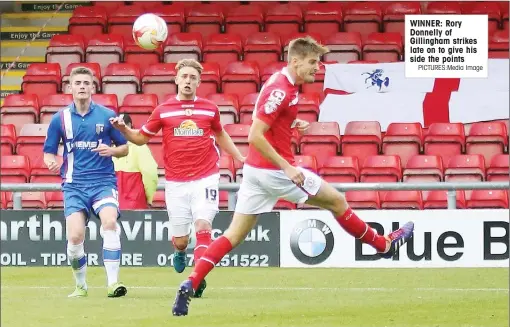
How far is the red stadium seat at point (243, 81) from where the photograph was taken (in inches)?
741

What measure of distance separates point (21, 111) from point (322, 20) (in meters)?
5.13

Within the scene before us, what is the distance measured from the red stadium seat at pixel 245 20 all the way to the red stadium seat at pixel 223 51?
51cm

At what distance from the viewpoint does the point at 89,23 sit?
20875 mm

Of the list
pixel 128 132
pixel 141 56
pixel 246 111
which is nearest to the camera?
pixel 128 132

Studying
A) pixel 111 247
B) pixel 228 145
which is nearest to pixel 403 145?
pixel 228 145

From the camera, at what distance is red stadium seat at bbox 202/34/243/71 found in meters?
19.7

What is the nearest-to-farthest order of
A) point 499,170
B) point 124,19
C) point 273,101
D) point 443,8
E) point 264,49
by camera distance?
point 273,101, point 499,170, point 264,49, point 443,8, point 124,19

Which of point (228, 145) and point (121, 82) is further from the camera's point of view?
point (121, 82)

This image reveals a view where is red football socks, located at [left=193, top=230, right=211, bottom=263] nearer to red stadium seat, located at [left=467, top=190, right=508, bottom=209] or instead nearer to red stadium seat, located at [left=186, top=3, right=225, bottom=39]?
red stadium seat, located at [left=467, top=190, right=508, bottom=209]

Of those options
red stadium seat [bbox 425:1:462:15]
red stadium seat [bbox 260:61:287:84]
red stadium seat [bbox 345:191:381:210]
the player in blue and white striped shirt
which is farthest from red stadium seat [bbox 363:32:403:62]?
the player in blue and white striped shirt

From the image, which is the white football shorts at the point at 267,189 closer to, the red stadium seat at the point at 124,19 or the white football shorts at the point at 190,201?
the white football shorts at the point at 190,201

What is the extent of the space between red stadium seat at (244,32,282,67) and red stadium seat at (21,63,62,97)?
3.03 meters

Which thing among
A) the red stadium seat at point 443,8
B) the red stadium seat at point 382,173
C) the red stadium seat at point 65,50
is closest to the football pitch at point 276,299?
the red stadium seat at point 382,173

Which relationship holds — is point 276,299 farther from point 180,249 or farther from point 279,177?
point 279,177
